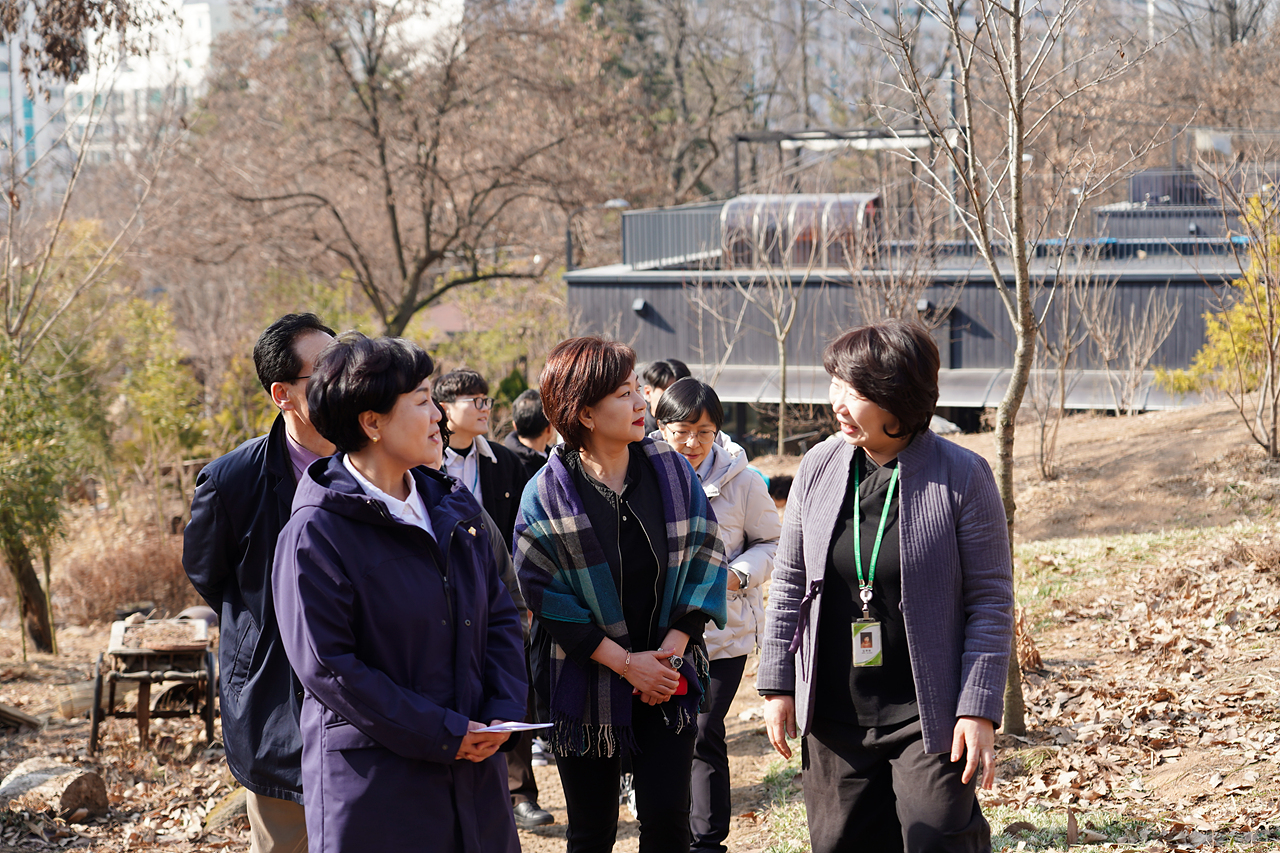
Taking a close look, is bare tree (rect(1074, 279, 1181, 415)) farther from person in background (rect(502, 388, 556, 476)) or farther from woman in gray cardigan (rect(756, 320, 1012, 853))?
woman in gray cardigan (rect(756, 320, 1012, 853))

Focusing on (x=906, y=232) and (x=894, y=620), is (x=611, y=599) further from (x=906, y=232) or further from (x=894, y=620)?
(x=906, y=232)

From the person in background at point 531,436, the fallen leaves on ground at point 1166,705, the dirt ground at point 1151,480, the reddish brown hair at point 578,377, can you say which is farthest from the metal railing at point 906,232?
the reddish brown hair at point 578,377

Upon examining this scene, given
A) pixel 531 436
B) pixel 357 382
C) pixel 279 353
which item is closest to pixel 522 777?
pixel 531 436

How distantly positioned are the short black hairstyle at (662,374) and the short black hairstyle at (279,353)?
7.18 feet

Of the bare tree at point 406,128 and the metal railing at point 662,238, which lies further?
the metal railing at point 662,238

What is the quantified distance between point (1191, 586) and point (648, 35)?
30.6 metres

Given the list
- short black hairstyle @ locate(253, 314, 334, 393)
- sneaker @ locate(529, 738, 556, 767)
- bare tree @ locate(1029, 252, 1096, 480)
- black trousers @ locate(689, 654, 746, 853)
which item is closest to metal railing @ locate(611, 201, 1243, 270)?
bare tree @ locate(1029, 252, 1096, 480)

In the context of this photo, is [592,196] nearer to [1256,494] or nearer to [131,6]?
[131,6]

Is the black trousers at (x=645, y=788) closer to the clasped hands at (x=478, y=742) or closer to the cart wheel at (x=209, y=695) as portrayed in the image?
the clasped hands at (x=478, y=742)

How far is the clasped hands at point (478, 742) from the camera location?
246 centimetres

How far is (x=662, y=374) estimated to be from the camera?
5.15 m

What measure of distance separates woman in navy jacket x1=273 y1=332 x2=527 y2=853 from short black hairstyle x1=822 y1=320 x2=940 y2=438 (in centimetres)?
100

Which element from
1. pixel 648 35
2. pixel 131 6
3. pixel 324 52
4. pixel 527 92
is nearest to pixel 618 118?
pixel 527 92

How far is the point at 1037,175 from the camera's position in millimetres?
13953
